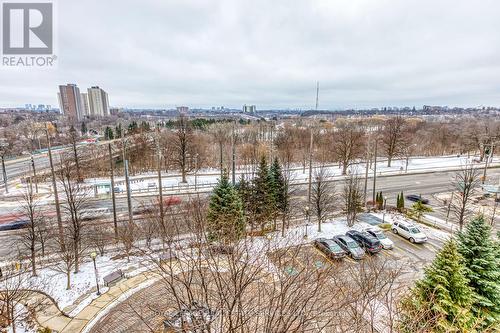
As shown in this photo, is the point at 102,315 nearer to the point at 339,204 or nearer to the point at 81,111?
the point at 339,204

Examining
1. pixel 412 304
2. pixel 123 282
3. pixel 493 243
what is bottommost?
pixel 123 282

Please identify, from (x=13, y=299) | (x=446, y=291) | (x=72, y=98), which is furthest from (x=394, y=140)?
(x=72, y=98)

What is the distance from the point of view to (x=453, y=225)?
71.7 feet

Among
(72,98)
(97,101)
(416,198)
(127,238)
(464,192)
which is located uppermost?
(97,101)

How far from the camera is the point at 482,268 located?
9.70m

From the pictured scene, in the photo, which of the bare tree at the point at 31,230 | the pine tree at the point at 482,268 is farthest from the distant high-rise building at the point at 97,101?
the pine tree at the point at 482,268

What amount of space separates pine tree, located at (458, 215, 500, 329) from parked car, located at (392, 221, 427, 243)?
8.44 meters

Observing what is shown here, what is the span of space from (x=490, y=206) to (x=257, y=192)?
2344cm

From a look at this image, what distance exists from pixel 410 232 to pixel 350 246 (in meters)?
5.27

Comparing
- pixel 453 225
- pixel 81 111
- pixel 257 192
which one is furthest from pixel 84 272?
pixel 81 111

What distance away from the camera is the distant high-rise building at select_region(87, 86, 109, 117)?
137625mm

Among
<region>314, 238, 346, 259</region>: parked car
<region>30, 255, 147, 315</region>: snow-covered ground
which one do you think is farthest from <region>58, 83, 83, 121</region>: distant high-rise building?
<region>314, 238, 346, 259</region>: parked car

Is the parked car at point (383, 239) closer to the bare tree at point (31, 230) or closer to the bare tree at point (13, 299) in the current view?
the bare tree at point (13, 299)

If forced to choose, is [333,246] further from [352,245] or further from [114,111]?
[114,111]
